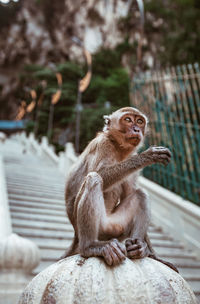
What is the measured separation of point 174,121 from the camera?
7305 millimetres

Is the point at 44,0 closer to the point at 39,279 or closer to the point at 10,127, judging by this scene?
the point at 10,127

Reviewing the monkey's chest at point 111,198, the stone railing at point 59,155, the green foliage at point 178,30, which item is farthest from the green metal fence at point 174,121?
the green foliage at point 178,30

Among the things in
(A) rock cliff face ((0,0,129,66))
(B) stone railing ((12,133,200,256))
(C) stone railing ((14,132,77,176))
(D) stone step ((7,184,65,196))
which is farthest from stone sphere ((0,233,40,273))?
(A) rock cliff face ((0,0,129,66))

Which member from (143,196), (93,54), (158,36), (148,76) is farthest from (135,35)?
(143,196)

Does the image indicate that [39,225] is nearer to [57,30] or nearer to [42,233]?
[42,233]

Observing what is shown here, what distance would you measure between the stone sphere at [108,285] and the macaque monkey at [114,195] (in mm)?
85

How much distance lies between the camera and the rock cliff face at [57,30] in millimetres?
32906

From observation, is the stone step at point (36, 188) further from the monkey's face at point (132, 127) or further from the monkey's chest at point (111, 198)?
the monkey's face at point (132, 127)

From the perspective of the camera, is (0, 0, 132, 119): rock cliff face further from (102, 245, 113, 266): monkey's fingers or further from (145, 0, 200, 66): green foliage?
(102, 245, 113, 266): monkey's fingers

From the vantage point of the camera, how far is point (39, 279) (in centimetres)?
188

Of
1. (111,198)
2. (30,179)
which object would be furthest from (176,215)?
(30,179)

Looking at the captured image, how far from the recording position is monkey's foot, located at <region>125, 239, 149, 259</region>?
1.87 m

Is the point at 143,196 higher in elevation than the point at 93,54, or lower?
lower

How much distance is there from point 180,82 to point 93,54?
2587cm
